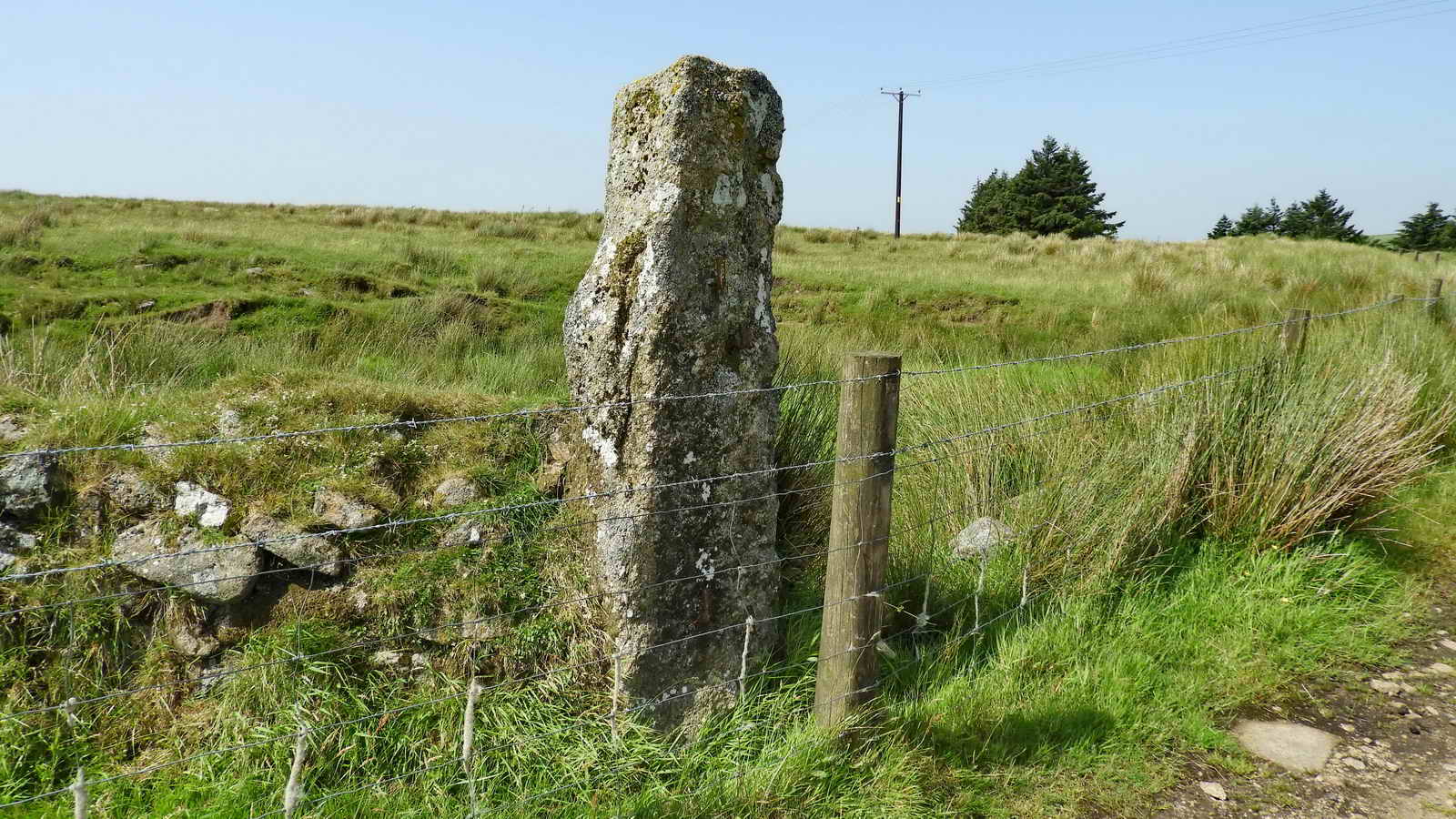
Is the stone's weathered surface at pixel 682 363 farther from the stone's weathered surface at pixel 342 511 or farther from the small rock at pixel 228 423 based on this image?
the small rock at pixel 228 423

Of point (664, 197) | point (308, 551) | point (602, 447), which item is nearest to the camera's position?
point (664, 197)

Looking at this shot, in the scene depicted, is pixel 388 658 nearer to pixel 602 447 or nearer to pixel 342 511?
pixel 342 511

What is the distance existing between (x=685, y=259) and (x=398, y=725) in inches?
76.3

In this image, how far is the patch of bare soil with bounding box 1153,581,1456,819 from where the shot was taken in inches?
131

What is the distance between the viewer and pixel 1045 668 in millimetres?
3955

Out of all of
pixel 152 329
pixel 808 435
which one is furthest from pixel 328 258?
pixel 808 435

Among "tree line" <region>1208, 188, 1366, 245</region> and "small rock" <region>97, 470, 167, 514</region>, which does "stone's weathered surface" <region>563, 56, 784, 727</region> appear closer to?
"small rock" <region>97, 470, 167, 514</region>

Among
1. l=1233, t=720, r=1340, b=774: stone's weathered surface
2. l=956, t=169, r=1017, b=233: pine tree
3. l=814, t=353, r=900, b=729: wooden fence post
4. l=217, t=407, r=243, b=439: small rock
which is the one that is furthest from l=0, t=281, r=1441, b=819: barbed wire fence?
l=956, t=169, r=1017, b=233: pine tree

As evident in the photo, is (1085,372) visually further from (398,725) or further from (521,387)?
(398,725)

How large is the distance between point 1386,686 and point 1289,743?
88cm

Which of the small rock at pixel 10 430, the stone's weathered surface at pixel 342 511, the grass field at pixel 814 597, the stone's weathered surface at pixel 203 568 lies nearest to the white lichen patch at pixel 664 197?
the grass field at pixel 814 597

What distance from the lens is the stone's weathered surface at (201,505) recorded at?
12.1 feet

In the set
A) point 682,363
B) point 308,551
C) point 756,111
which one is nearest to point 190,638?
point 308,551

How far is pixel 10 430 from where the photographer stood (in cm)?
411
